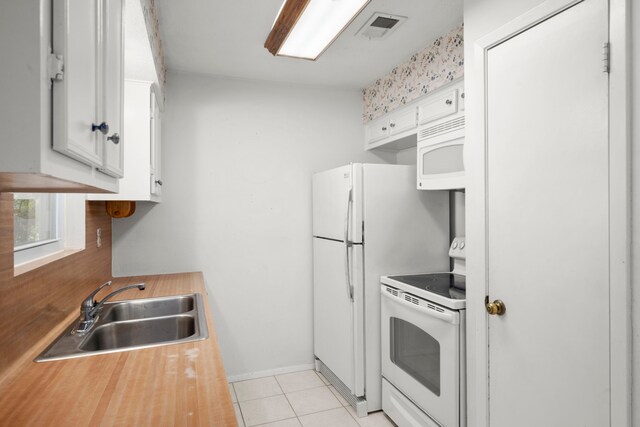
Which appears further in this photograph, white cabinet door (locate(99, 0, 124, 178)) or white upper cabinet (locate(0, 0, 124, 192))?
white cabinet door (locate(99, 0, 124, 178))

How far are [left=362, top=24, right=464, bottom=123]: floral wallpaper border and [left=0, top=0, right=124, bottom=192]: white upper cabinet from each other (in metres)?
2.06

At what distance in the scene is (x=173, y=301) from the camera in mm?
2219

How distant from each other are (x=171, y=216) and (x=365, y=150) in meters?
1.78

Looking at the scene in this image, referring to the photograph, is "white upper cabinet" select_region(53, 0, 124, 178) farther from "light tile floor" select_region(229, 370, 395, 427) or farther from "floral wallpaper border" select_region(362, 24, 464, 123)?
"light tile floor" select_region(229, 370, 395, 427)

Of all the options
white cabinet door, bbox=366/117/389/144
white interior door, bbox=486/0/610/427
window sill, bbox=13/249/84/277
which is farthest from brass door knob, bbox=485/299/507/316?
white cabinet door, bbox=366/117/389/144

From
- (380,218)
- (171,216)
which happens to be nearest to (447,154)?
(380,218)

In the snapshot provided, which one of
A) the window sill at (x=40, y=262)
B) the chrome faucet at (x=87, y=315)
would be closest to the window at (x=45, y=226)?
the window sill at (x=40, y=262)

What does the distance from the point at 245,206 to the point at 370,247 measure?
1175 mm

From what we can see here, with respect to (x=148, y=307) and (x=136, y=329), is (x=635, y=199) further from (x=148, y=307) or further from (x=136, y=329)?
(x=148, y=307)

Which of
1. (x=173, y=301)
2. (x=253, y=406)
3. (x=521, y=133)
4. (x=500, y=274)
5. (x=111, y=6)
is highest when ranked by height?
(x=111, y=6)

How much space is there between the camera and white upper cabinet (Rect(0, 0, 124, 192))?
60 centimetres

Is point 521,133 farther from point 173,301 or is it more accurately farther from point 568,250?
point 173,301

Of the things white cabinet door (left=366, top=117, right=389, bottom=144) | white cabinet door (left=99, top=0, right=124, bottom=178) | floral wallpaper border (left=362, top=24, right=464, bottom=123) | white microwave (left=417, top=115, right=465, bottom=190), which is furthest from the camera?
white cabinet door (left=366, top=117, right=389, bottom=144)

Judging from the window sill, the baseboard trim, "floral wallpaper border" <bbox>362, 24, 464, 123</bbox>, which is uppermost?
"floral wallpaper border" <bbox>362, 24, 464, 123</bbox>
